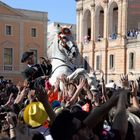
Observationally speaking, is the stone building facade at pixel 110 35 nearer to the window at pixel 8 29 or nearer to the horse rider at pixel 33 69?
the window at pixel 8 29

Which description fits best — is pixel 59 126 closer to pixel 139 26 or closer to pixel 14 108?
pixel 14 108

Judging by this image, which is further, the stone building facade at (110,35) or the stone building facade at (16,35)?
the stone building facade at (110,35)

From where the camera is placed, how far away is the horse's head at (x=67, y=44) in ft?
27.7

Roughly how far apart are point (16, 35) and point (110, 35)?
11386mm

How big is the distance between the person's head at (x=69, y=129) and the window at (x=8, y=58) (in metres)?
43.1

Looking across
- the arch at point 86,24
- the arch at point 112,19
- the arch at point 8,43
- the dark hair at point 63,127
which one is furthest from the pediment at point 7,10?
the dark hair at point 63,127

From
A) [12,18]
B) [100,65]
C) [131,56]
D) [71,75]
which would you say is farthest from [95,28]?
[71,75]

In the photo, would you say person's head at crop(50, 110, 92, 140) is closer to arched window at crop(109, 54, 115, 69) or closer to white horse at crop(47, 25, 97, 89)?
white horse at crop(47, 25, 97, 89)

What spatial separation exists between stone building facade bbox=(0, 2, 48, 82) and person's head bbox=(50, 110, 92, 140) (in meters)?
42.7

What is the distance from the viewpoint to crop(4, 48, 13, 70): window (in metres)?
45.8

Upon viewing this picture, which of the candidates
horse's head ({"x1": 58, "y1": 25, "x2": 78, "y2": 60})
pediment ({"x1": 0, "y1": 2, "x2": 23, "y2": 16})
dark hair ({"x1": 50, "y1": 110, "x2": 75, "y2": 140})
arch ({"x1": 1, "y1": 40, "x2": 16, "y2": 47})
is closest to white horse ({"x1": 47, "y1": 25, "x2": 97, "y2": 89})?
horse's head ({"x1": 58, "y1": 25, "x2": 78, "y2": 60})

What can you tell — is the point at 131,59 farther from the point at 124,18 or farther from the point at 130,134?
the point at 130,134

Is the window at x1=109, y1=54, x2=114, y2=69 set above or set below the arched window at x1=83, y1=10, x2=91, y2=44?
below

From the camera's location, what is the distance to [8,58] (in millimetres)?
46156
